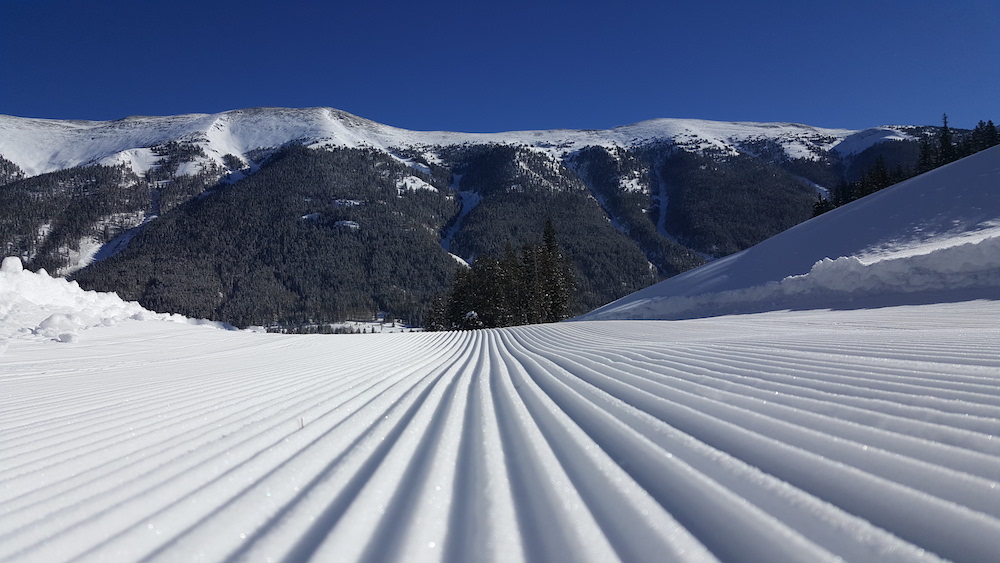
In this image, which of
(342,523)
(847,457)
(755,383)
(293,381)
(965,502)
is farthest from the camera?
(293,381)

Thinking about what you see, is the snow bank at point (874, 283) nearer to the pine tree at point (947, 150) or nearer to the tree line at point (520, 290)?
the tree line at point (520, 290)

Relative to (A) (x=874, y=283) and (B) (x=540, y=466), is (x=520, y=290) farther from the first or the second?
(B) (x=540, y=466)

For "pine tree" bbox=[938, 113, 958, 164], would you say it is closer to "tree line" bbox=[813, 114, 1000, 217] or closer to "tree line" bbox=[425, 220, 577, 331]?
"tree line" bbox=[813, 114, 1000, 217]

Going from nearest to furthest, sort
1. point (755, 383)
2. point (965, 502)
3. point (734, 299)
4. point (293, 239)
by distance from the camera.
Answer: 1. point (965, 502)
2. point (755, 383)
3. point (734, 299)
4. point (293, 239)

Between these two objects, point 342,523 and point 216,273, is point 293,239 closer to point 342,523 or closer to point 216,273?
point 216,273

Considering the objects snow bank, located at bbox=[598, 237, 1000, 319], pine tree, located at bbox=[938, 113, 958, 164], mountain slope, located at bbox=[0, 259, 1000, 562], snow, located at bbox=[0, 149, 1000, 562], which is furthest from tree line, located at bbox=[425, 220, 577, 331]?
pine tree, located at bbox=[938, 113, 958, 164]

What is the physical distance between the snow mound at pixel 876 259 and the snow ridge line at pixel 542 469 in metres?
8.04

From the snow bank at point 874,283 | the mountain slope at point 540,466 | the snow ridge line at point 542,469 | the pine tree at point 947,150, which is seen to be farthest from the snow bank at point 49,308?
the pine tree at point 947,150

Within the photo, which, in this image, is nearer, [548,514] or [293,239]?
[548,514]

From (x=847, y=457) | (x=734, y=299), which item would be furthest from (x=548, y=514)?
(x=734, y=299)

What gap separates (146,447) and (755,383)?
4197 mm

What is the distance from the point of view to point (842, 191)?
5369cm

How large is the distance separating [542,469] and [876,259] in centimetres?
1390

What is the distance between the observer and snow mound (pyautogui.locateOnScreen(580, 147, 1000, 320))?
32.3ft
